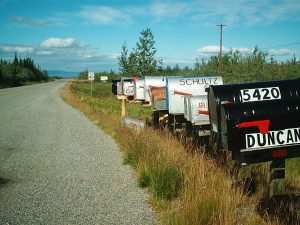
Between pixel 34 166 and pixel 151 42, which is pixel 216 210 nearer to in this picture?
pixel 34 166

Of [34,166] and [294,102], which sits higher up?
[294,102]

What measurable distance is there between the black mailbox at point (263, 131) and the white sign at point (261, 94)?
0.53 feet

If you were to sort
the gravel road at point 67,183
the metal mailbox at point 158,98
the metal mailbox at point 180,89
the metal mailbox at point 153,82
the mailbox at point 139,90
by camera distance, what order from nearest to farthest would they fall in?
the gravel road at point 67,183, the metal mailbox at point 180,89, the metal mailbox at point 158,98, the metal mailbox at point 153,82, the mailbox at point 139,90

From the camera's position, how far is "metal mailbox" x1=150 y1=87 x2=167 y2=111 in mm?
8516

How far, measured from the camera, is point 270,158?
11.1ft

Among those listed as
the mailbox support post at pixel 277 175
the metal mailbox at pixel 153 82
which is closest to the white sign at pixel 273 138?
the mailbox support post at pixel 277 175

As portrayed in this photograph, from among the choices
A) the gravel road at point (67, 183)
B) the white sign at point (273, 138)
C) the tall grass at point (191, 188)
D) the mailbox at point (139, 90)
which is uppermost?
the mailbox at point (139, 90)

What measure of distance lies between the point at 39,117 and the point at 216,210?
13.3 m

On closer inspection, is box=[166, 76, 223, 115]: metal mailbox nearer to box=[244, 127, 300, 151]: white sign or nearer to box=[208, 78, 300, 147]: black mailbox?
box=[208, 78, 300, 147]: black mailbox

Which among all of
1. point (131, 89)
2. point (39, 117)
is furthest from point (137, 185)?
point (39, 117)

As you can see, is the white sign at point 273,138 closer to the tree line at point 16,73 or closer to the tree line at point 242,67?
the tree line at point 242,67

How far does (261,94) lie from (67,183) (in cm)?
360

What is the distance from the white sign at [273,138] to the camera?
130 inches

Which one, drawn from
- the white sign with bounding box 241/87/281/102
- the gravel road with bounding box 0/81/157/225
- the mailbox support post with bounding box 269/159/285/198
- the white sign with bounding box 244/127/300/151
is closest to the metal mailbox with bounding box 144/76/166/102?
the gravel road with bounding box 0/81/157/225
